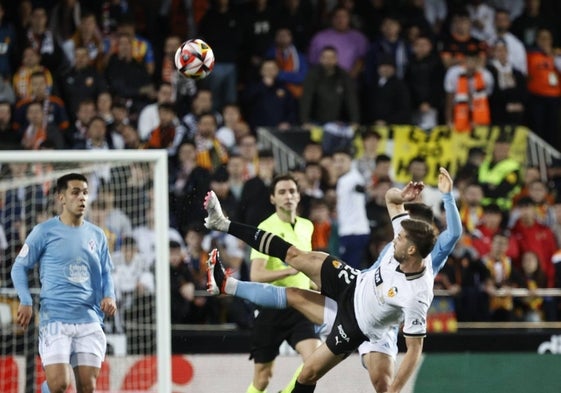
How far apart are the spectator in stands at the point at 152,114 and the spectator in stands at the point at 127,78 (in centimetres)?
23

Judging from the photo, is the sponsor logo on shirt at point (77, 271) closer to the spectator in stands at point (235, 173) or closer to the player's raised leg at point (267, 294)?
the player's raised leg at point (267, 294)

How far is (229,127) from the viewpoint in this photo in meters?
15.8

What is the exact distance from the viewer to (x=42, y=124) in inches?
606

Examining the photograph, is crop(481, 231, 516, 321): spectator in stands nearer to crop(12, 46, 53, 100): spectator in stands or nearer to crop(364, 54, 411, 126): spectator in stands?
crop(364, 54, 411, 126): spectator in stands

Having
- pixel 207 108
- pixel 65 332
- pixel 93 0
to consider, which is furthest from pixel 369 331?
pixel 93 0

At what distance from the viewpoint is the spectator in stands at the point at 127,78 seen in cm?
1608

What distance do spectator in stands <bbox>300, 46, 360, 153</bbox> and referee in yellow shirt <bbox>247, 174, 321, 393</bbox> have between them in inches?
199

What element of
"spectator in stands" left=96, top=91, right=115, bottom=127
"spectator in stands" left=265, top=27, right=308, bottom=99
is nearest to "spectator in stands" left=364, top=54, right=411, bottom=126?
"spectator in stands" left=265, top=27, right=308, bottom=99

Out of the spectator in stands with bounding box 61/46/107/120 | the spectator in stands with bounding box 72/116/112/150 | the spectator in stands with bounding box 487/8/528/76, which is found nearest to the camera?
the spectator in stands with bounding box 72/116/112/150

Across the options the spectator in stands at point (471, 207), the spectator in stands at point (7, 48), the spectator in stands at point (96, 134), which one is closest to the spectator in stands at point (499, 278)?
the spectator in stands at point (471, 207)

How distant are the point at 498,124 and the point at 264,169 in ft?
12.0

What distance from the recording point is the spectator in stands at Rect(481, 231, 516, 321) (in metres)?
14.2

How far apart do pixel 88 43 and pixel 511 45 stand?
5156 mm

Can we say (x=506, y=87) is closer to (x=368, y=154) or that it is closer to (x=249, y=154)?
(x=368, y=154)
